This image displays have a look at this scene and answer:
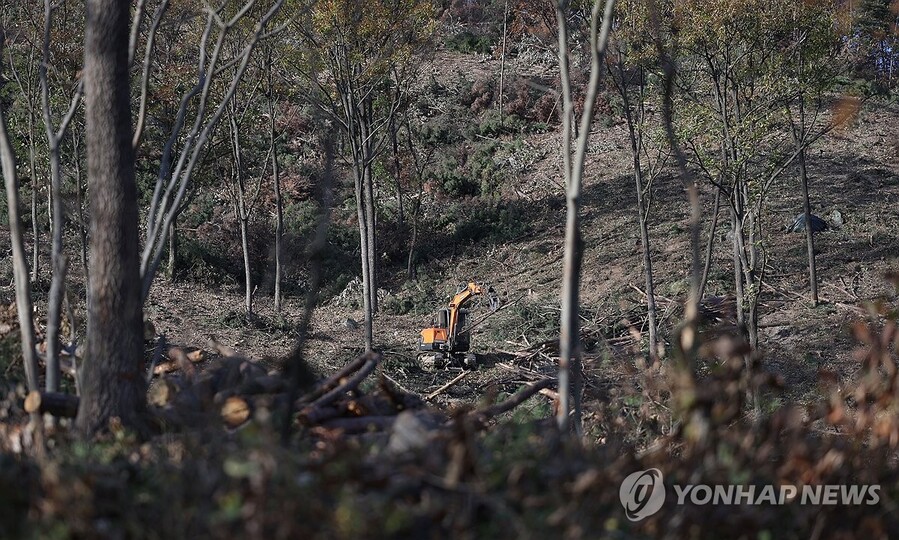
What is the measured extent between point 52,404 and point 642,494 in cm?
317

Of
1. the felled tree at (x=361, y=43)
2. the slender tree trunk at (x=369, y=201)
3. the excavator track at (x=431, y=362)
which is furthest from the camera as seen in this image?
the slender tree trunk at (x=369, y=201)

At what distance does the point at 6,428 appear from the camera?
186 inches

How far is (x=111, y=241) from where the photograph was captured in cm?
500

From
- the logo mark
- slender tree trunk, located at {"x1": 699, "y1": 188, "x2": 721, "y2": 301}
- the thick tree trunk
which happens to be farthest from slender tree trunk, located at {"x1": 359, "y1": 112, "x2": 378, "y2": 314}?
the logo mark

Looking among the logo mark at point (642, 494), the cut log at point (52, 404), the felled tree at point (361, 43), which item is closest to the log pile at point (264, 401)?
the cut log at point (52, 404)

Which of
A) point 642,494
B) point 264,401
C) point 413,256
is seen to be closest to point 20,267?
point 264,401

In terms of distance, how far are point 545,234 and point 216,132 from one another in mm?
8612

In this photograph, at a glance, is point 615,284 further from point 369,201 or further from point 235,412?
point 235,412

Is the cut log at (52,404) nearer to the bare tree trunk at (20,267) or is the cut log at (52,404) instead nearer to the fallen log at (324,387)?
the bare tree trunk at (20,267)

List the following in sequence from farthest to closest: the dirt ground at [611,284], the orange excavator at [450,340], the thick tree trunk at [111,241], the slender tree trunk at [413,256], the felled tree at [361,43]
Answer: the slender tree trunk at [413,256], the felled tree at [361,43], the dirt ground at [611,284], the orange excavator at [450,340], the thick tree trunk at [111,241]

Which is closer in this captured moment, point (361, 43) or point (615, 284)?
point (361, 43)

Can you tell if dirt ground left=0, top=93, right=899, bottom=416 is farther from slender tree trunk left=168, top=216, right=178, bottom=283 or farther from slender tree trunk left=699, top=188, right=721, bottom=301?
slender tree trunk left=699, top=188, right=721, bottom=301

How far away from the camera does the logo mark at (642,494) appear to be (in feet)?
13.1

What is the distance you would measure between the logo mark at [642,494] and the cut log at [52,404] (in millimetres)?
3017
